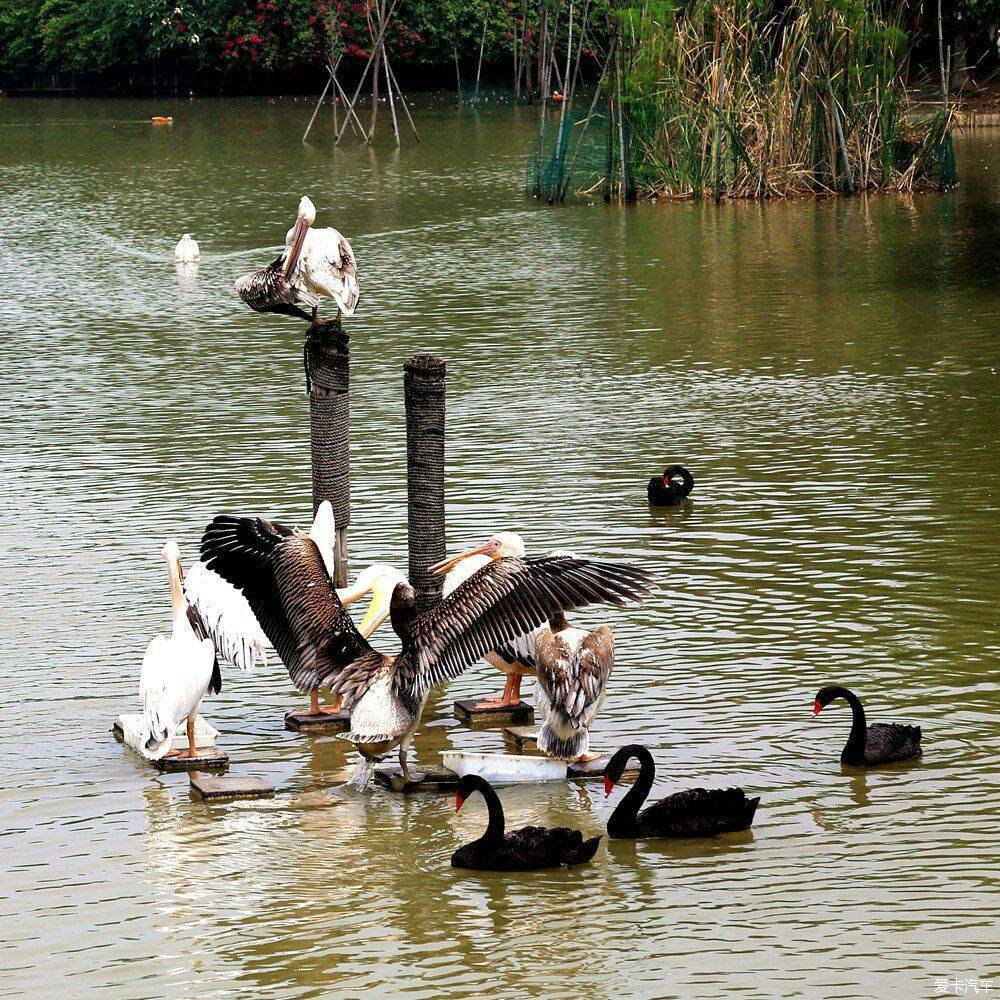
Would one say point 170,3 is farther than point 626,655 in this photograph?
Yes

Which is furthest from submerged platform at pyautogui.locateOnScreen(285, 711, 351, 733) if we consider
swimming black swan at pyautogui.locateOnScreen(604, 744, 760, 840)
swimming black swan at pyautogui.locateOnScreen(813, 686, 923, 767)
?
swimming black swan at pyautogui.locateOnScreen(813, 686, 923, 767)

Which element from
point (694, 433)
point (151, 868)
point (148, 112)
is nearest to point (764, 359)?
point (694, 433)

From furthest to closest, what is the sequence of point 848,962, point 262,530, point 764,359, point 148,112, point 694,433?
1. point 148,112
2. point 764,359
3. point 694,433
4. point 262,530
5. point 848,962

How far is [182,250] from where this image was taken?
886 inches

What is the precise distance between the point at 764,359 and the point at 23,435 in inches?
263

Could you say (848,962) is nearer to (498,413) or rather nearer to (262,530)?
(262,530)

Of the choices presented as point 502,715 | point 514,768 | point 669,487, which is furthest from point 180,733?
point 669,487

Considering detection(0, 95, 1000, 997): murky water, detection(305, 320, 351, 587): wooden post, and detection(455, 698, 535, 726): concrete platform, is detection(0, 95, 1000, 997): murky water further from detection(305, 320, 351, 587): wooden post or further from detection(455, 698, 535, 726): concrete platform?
detection(305, 320, 351, 587): wooden post

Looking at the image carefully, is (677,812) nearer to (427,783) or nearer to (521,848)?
(521,848)

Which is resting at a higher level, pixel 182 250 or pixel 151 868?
pixel 182 250

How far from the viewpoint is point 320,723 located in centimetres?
823

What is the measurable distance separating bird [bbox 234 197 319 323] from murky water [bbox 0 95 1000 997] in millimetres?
1644

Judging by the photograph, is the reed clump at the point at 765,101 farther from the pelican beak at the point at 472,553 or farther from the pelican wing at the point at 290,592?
the pelican wing at the point at 290,592

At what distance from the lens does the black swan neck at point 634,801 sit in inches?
271
